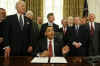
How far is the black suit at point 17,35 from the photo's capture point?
3861 mm

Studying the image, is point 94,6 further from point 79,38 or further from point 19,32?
point 19,32

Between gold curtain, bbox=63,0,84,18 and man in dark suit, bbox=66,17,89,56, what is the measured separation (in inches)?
151

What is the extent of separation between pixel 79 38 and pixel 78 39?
2.2 inches

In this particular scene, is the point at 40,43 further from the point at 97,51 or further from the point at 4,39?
the point at 97,51

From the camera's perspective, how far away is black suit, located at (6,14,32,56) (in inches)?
152

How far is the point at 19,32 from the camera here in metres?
3.89

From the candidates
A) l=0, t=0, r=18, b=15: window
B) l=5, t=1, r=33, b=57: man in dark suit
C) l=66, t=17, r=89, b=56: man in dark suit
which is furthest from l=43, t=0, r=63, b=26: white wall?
l=5, t=1, r=33, b=57: man in dark suit

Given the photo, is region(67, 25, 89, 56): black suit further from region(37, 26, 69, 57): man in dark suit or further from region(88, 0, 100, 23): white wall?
region(88, 0, 100, 23): white wall

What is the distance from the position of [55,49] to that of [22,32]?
94 cm

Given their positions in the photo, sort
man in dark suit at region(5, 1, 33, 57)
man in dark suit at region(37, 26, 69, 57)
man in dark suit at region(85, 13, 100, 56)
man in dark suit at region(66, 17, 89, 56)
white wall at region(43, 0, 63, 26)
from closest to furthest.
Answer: man in dark suit at region(37, 26, 69, 57) < man in dark suit at region(5, 1, 33, 57) < man in dark suit at region(66, 17, 89, 56) < man in dark suit at region(85, 13, 100, 56) < white wall at region(43, 0, 63, 26)

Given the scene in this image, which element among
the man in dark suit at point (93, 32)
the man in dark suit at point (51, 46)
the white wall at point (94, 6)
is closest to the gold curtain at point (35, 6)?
the white wall at point (94, 6)

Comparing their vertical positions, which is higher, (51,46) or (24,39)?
(24,39)

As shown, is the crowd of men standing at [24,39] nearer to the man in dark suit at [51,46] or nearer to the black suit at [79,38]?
the man in dark suit at [51,46]

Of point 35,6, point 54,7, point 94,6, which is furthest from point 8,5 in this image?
point 94,6
